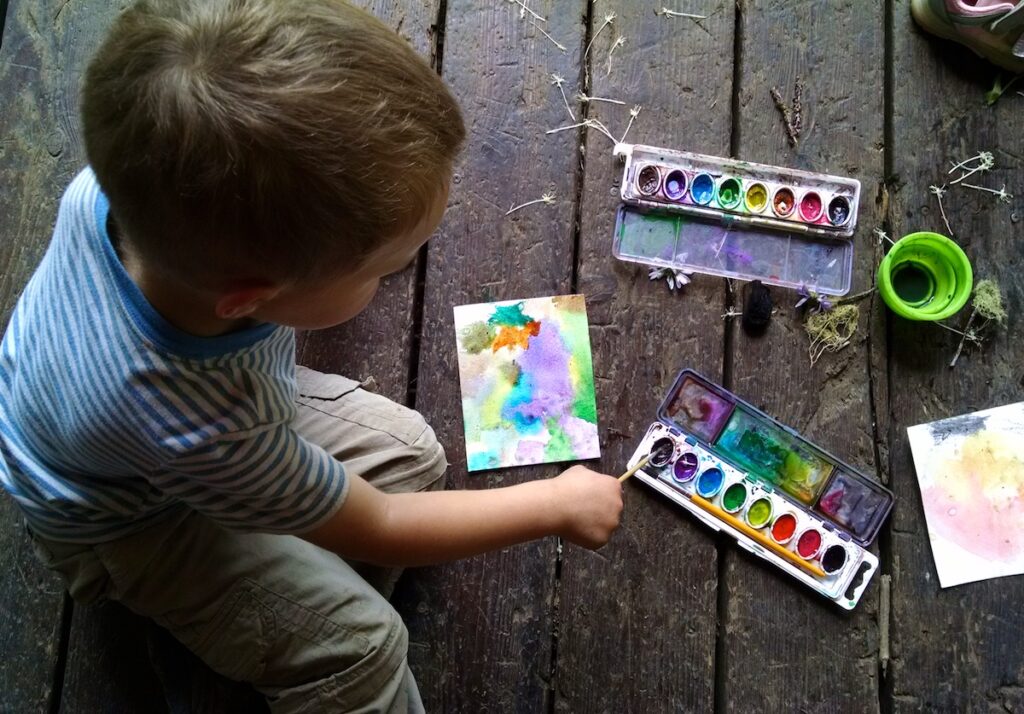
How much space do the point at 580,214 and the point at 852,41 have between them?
47cm

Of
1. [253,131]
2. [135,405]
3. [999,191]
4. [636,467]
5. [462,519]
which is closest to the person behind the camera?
[253,131]

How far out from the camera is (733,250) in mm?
1091

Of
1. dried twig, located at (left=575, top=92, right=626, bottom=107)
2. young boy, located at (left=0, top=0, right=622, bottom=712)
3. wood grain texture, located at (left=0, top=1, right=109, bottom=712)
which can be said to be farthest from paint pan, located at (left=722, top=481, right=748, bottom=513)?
wood grain texture, located at (left=0, top=1, right=109, bottom=712)

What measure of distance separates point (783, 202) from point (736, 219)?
0.07m

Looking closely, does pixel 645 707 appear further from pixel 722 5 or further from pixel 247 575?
pixel 722 5

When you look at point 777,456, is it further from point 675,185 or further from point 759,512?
point 675,185

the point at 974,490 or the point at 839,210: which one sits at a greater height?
the point at 839,210

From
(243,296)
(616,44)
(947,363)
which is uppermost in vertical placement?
(616,44)

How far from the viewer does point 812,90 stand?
1.12 m

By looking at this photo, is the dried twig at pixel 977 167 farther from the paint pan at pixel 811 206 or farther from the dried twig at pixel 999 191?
the paint pan at pixel 811 206

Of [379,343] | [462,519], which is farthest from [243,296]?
[379,343]

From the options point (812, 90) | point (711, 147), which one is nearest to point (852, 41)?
point (812, 90)

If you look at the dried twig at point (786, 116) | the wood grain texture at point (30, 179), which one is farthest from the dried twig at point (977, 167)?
the wood grain texture at point (30, 179)

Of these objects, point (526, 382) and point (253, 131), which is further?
point (526, 382)
